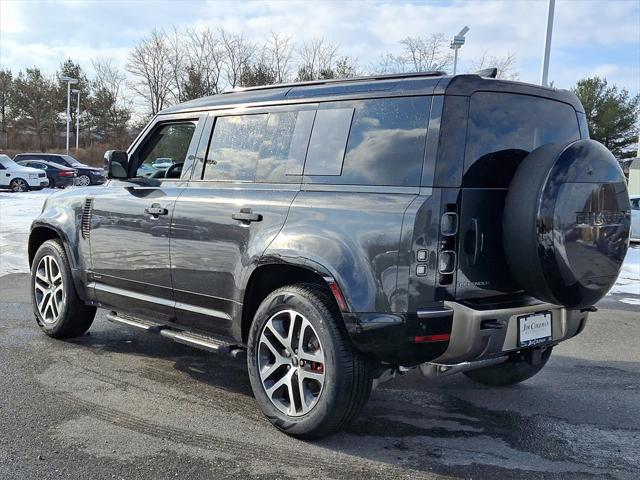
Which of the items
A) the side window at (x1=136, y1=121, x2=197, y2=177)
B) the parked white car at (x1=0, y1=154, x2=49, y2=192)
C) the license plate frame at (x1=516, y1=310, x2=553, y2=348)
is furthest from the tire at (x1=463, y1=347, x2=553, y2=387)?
the parked white car at (x1=0, y1=154, x2=49, y2=192)

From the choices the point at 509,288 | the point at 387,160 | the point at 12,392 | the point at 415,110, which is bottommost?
the point at 12,392

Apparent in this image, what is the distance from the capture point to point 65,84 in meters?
62.0

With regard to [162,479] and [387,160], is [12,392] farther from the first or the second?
[387,160]

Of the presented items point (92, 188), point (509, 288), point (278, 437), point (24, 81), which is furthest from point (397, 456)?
point (24, 81)

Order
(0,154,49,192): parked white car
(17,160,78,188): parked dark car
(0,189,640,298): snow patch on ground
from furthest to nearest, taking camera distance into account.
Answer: (17,160,78,188): parked dark car < (0,154,49,192): parked white car < (0,189,640,298): snow patch on ground

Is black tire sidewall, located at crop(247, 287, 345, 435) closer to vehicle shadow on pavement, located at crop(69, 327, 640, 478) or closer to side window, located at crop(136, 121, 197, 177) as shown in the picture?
vehicle shadow on pavement, located at crop(69, 327, 640, 478)

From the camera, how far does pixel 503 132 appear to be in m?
3.59

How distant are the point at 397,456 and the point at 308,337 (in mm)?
811

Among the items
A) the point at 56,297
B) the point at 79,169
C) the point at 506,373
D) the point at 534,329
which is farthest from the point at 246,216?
the point at 79,169

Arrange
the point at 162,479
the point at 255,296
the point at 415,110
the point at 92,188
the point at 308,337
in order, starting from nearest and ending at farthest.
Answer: the point at 162,479
the point at 415,110
the point at 308,337
the point at 255,296
the point at 92,188

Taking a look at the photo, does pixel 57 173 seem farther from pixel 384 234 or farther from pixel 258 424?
pixel 384 234

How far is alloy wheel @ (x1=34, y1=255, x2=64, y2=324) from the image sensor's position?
5.64m

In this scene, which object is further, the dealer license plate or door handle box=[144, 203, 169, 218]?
door handle box=[144, 203, 169, 218]

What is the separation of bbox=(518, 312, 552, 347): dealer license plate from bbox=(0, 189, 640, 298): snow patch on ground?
5196 millimetres
